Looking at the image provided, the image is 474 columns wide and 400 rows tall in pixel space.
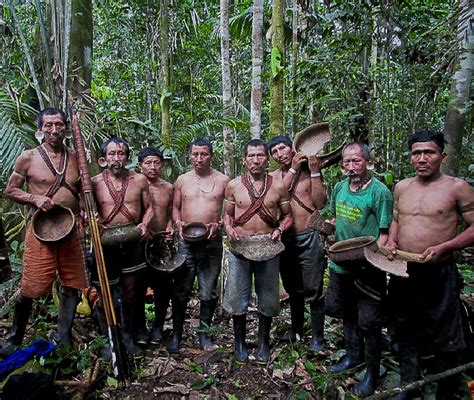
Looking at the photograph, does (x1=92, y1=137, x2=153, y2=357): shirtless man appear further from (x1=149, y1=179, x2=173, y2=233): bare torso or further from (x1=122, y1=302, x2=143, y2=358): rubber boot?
(x1=149, y1=179, x2=173, y2=233): bare torso

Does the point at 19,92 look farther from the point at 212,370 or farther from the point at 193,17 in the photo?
the point at 193,17

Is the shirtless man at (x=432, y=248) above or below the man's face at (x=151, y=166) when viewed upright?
below

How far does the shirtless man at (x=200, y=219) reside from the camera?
150 inches

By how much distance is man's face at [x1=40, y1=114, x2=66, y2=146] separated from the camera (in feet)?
10.9

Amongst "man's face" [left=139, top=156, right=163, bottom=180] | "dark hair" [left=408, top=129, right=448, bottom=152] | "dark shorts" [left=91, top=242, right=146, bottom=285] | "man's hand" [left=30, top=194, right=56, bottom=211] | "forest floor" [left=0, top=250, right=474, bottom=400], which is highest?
"dark hair" [left=408, top=129, right=448, bottom=152]

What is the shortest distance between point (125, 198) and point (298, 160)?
57.2 inches

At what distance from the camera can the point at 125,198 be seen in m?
3.55

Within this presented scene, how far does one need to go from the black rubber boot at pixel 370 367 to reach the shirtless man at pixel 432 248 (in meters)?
0.22

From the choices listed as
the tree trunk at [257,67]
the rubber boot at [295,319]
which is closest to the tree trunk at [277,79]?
the tree trunk at [257,67]

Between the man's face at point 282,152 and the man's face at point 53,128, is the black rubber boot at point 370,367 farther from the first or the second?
the man's face at point 53,128

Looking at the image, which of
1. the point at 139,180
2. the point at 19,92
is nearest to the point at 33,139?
the point at 19,92

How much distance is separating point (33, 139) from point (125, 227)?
1559 millimetres

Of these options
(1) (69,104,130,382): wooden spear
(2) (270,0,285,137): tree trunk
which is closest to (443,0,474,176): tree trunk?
(2) (270,0,285,137): tree trunk

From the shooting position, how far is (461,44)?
441cm
